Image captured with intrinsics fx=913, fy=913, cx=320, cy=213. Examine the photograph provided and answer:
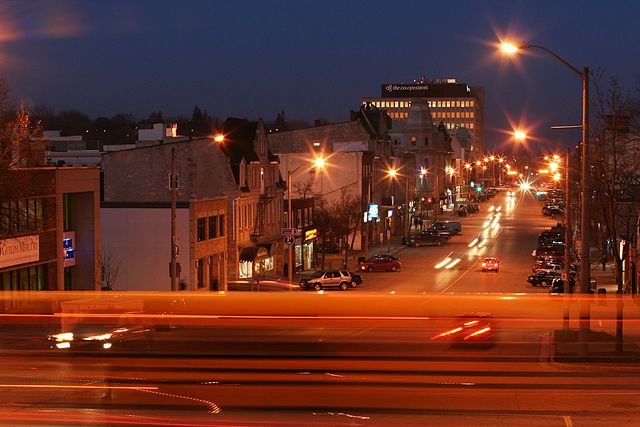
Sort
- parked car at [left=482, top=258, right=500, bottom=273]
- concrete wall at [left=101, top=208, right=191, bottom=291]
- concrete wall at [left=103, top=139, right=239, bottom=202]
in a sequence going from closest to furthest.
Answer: concrete wall at [left=101, top=208, right=191, bottom=291]
concrete wall at [left=103, top=139, right=239, bottom=202]
parked car at [left=482, top=258, right=500, bottom=273]

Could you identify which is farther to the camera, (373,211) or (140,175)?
(373,211)

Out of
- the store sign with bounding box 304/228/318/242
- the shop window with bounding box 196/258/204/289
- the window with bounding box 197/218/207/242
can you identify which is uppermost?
the window with bounding box 197/218/207/242

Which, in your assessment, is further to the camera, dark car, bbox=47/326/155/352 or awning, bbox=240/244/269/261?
awning, bbox=240/244/269/261

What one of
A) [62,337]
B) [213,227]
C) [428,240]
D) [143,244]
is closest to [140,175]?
[213,227]

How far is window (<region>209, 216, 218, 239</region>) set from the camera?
152 feet

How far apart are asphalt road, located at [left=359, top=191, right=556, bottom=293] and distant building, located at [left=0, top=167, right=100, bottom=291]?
14032 mm

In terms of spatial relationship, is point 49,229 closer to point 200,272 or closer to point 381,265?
point 200,272

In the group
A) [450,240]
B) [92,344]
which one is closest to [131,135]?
[450,240]

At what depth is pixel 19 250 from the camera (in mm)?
33375

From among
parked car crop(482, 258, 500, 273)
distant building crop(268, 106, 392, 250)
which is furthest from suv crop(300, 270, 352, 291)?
distant building crop(268, 106, 392, 250)

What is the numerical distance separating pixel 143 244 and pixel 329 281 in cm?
973

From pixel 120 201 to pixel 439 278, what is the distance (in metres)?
17.8

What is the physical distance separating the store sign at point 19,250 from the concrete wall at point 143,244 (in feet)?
28.2

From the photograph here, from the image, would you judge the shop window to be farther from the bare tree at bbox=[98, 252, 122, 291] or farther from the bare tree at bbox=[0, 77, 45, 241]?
the bare tree at bbox=[0, 77, 45, 241]
